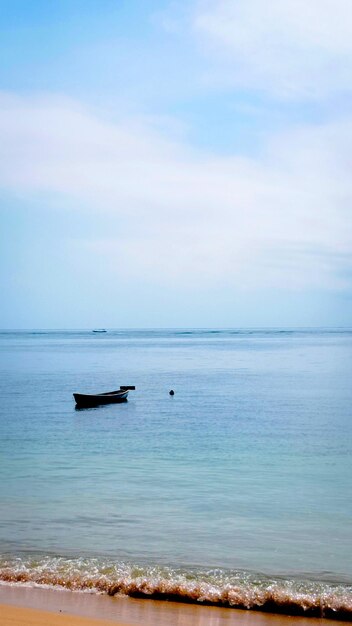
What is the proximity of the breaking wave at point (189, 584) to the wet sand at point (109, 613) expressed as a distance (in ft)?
0.87

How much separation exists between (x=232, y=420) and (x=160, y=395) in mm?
14578

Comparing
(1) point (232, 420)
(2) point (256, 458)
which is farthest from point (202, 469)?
(1) point (232, 420)

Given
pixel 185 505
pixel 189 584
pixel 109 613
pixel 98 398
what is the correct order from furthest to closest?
pixel 98 398 < pixel 185 505 < pixel 189 584 < pixel 109 613

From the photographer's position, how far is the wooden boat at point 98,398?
38097mm

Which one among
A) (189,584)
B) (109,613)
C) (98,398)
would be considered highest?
(109,613)

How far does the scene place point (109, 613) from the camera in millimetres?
8719

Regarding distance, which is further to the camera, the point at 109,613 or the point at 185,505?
the point at 185,505

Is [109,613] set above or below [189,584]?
above

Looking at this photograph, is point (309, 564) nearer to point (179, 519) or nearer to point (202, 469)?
point (179, 519)

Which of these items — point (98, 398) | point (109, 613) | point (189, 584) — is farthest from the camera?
point (98, 398)

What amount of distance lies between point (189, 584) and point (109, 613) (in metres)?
Result: 1.79

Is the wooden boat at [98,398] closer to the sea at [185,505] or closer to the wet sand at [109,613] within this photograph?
the sea at [185,505]

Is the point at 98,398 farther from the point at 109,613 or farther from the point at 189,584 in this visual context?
the point at 109,613

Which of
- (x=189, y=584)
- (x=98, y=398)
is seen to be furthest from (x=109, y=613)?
(x=98, y=398)
